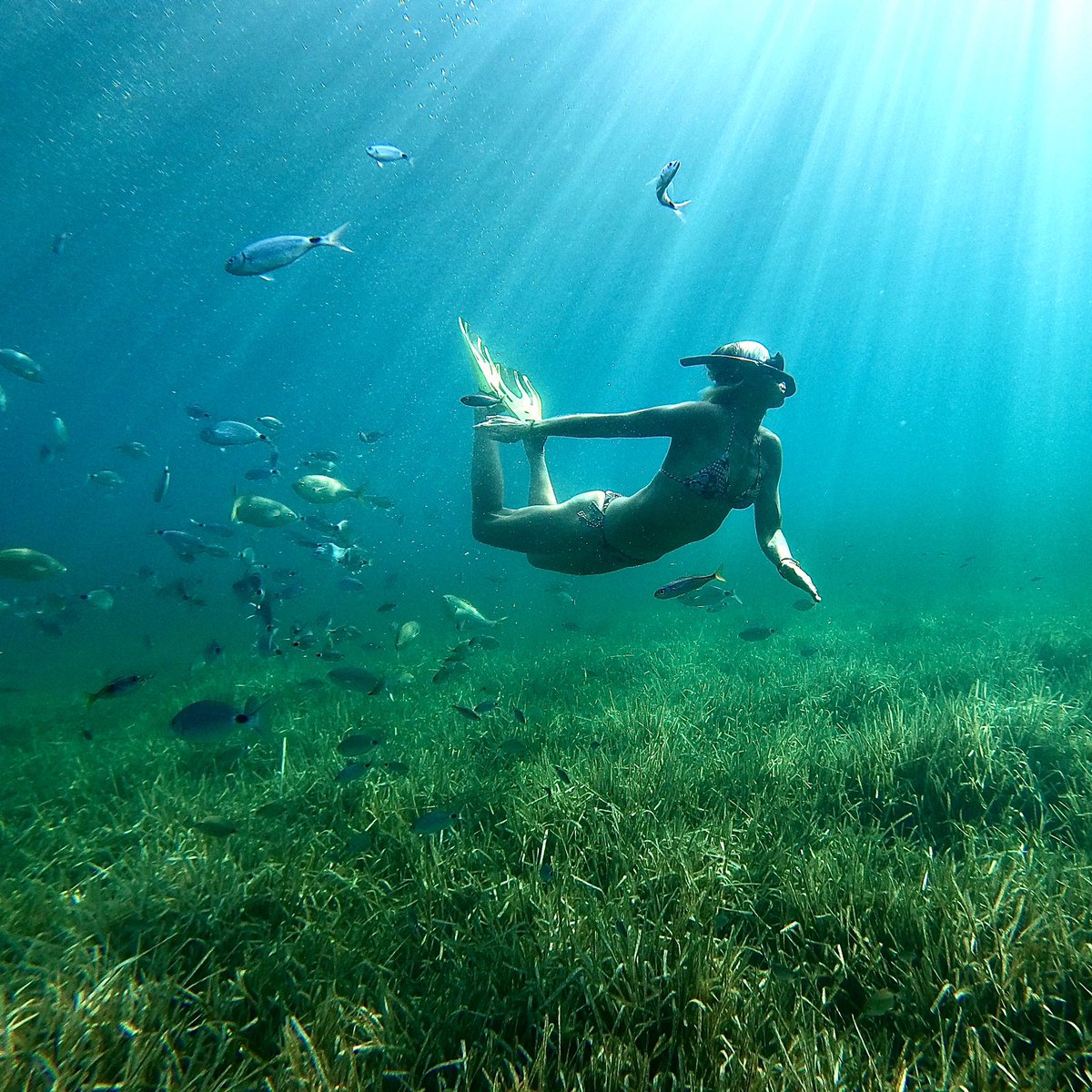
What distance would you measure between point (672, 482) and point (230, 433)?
295 inches

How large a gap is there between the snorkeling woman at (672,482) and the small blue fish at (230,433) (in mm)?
5027

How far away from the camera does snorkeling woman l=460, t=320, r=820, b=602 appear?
14.0ft

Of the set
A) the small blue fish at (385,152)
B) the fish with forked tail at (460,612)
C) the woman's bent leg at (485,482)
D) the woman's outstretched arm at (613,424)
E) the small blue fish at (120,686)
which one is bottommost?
the fish with forked tail at (460,612)

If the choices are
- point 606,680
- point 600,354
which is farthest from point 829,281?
point 606,680

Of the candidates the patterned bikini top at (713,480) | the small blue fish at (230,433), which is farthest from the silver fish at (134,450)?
the patterned bikini top at (713,480)

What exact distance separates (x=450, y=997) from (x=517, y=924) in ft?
1.75

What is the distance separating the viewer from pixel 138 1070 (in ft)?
7.40

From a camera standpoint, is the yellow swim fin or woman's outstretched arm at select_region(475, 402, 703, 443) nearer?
woman's outstretched arm at select_region(475, 402, 703, 443)

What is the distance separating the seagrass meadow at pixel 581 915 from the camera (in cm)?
236

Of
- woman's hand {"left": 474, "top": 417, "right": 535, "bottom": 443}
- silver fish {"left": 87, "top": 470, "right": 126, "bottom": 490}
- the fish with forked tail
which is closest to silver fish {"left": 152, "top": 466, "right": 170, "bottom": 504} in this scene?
silver fish {"left": 87, "top": 470, "right": 126, "bottom": 490}

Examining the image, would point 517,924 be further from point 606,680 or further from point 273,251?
point 606,680

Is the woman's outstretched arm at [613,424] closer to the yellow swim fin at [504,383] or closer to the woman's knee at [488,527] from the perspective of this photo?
the yellow swim fin at [504,383]

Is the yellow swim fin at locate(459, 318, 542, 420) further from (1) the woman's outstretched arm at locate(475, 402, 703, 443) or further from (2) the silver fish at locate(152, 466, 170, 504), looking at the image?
(2) the silver fish at locate(152, 466, 170, 504)

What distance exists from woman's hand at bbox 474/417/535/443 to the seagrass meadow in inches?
131
